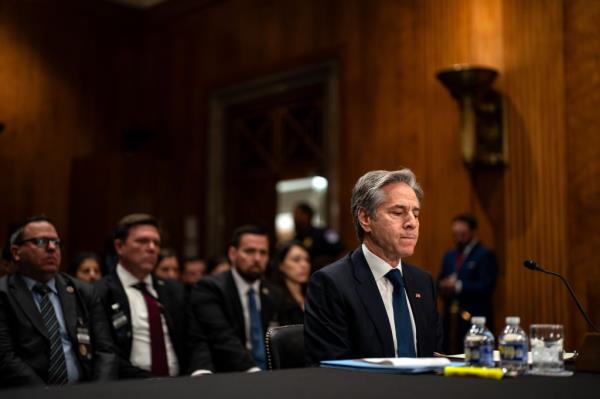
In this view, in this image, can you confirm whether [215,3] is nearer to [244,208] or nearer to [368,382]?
[244,208]

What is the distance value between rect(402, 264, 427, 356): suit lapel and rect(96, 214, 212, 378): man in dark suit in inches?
68.6

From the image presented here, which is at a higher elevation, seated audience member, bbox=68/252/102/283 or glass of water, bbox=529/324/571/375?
seated audience member, bbox=68/252/102/283

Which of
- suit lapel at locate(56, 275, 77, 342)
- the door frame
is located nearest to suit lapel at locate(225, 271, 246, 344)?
suit lapel at locate(56, 275, 77, 342)

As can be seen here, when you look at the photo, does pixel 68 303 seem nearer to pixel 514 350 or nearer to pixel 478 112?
pixel 514 350

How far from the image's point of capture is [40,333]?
3.65 m

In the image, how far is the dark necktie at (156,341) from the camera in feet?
13.9

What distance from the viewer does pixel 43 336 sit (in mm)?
3650

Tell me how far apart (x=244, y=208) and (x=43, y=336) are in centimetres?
599

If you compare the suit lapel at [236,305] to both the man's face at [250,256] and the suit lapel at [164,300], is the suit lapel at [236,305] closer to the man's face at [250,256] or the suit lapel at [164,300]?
the man's face at [250,256]

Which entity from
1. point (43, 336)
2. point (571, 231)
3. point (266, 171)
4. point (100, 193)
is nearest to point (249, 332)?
point (43, 336)

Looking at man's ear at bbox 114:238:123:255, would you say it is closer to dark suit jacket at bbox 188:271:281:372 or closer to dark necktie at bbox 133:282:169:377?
dark necktie at bbox 133:282:169:377

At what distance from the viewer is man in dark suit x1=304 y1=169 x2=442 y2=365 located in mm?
2686

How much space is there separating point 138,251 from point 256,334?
84 cm

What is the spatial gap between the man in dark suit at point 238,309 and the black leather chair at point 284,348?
1.46 m
